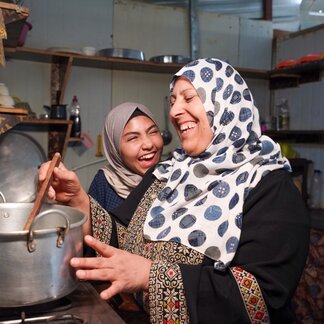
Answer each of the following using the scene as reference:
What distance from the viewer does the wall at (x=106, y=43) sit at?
8.68 feet

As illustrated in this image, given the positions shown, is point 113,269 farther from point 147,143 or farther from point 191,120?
point 147,143

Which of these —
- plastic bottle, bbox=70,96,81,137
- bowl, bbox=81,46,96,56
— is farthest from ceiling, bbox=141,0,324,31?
plastic bottle, bbox=70,96,81,137

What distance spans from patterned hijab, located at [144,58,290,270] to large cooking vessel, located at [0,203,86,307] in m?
0.38

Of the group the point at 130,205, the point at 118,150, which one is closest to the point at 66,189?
the point at 130,205

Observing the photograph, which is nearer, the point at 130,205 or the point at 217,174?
the point at 217,174

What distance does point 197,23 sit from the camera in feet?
10.2

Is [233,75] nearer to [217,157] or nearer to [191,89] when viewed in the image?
[191,89]

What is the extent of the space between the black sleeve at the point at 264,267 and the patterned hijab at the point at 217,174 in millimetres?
40

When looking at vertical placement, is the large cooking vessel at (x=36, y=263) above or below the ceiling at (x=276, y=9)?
below

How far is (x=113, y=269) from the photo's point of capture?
0.85 meters

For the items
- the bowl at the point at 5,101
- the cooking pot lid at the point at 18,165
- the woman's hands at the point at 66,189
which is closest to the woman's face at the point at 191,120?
the woman's hands at the point at 66,189

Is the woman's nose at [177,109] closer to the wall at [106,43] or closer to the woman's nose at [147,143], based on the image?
the woman's nose at [147,143]

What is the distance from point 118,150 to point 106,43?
3.97ft

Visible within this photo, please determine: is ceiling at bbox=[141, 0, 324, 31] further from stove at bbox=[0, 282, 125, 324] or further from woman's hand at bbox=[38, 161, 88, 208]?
stove at bbox=[0, 282, 125, 324]
